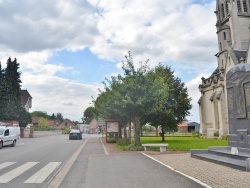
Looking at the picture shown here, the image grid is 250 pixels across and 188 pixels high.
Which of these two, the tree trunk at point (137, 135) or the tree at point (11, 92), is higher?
the tree at point (11, 92)

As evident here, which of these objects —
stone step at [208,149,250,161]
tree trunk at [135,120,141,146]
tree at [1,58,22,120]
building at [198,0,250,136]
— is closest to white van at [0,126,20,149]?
tree trunk at [135,120,141,146]

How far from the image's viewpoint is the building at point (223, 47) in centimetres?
4697

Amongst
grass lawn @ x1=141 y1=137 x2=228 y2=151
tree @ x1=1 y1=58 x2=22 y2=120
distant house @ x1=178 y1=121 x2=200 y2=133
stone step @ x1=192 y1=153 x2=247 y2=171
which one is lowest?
stone step @ x1=192 y1=153 x2=247 y2=171

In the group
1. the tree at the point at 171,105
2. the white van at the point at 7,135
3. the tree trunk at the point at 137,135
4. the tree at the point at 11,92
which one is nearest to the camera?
the tree trunk at the point at 137,135

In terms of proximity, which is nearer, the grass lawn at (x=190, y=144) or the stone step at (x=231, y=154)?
the stone step at (x=231, y=154)

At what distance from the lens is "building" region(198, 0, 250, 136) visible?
1849 inches

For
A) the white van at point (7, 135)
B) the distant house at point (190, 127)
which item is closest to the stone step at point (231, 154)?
the white van at point (7, 135)

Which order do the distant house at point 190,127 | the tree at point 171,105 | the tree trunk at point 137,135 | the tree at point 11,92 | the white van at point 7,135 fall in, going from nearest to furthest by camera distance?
the tree trunk at point 137,135
the white van at point 7,135
the tree at point 171,105
the tree at point 11,92
the distant house at point 190,127

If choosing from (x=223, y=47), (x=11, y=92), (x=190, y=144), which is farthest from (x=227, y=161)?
(x=11, y=92)

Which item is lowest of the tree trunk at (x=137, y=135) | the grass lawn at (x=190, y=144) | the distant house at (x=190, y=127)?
the grass lawn at (x=190, y=144)

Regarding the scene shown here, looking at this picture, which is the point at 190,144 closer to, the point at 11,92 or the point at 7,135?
the point at 7,135

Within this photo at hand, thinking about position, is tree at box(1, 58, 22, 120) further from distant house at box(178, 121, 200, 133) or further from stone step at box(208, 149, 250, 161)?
distant house at box(178, 121, 200, 133)

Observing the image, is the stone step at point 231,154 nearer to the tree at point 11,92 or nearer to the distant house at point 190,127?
the tree at point 11,92

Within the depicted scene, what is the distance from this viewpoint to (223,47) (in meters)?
51.4
